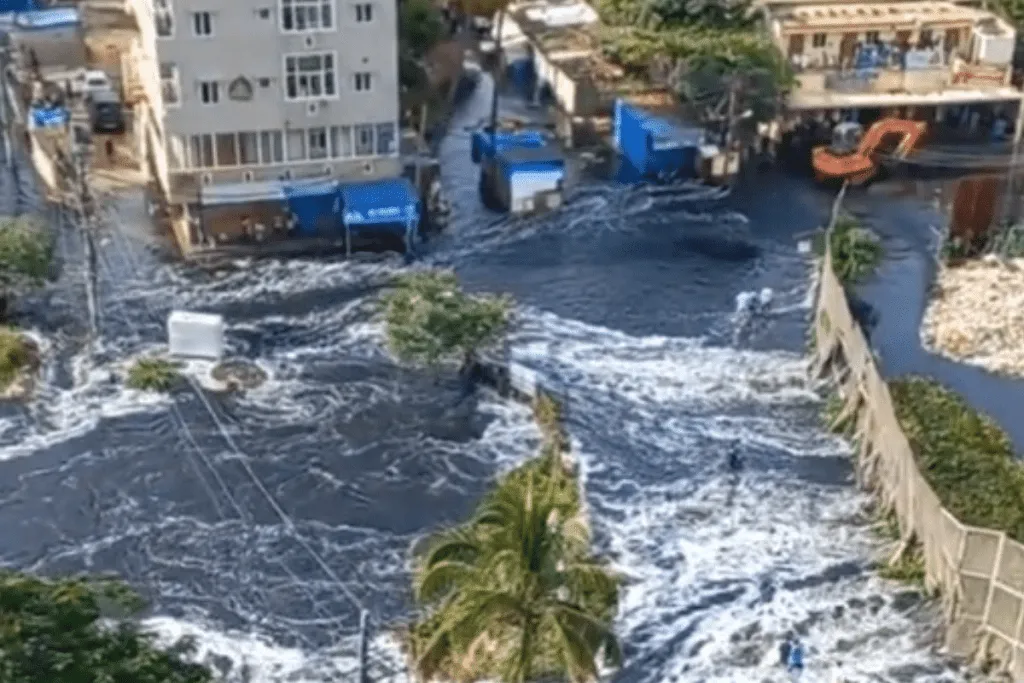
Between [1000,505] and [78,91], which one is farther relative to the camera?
[78,91]

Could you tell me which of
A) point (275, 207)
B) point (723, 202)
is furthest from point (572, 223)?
point (275, 207)

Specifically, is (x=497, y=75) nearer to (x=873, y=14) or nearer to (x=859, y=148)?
(x=859, y=148)

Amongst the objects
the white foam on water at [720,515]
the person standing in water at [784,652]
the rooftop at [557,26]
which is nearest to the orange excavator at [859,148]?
the rooftop at [557,26]

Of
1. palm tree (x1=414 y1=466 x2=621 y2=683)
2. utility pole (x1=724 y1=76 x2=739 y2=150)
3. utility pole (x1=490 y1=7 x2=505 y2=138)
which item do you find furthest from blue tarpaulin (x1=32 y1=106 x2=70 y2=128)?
palm tree (x1=414 y1=466 x2=621 y2=683)

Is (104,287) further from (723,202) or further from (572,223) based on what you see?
(723,202)

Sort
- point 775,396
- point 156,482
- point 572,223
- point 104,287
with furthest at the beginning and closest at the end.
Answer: point 572,223, point 104,287, point 775,396, point 156,482
